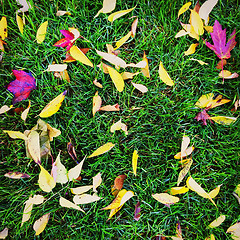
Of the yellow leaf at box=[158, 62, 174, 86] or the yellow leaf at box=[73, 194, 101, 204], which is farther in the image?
the yellow leaf at box=[158, 62, 174, 86]

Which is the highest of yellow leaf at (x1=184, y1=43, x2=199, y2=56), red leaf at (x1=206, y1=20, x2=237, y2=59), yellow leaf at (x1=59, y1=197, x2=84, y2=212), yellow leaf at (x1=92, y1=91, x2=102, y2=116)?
red leaf at (x1=206, y1=20, x2=237, y2=59)

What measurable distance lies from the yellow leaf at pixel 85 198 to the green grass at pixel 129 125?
5 cm

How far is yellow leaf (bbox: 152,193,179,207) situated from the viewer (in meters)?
1.34

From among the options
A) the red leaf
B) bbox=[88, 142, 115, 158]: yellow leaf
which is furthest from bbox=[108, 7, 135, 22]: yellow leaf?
bbox=[88, 142, 115, 158]: yellow leaf

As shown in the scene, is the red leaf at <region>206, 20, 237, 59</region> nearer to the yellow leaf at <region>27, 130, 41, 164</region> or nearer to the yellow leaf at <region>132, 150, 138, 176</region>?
the yellow leaf at <region>132, 150, 138, 176</region>

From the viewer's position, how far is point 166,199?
135 cm

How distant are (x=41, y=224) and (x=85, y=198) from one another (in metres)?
0.32

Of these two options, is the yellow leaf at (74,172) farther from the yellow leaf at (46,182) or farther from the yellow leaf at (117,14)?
the yellow leaf at (117,14)

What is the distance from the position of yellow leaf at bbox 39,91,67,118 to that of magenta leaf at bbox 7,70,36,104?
170 millimetres

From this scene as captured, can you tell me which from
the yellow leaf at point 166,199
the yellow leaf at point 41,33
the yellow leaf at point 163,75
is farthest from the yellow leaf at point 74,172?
the yellow leaf at point 41,33

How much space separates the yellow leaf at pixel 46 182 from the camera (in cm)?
129

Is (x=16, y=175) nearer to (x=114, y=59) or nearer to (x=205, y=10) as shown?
(x=114, y=59)

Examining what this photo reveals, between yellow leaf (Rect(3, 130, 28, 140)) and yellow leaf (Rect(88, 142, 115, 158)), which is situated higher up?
yellow leaf (Rect(3, 130, 28, 140))

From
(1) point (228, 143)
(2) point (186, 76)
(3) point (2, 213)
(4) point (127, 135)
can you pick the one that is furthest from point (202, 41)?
(3) point (2, 213)
